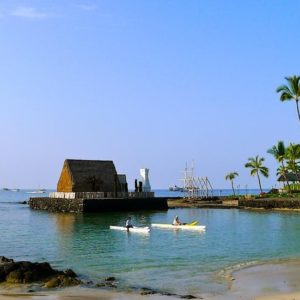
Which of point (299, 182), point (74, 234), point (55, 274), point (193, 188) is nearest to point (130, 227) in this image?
point (74, 234)

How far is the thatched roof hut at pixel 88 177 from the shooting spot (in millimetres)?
74375

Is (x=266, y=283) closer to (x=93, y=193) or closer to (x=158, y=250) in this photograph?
(x=158, y=250)

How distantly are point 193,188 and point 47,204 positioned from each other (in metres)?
31.2

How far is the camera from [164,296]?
16906 millimetres

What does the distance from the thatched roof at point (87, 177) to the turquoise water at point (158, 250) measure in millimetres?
27707

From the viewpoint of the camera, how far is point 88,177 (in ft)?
247

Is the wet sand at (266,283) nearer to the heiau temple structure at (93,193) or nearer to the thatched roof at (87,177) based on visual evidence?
the heiau temple structure at (93,193)

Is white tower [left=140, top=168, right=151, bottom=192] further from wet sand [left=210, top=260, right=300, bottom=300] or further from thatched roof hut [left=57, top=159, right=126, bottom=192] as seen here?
wet sand [left=210, top=260, right=300, bottom=300]

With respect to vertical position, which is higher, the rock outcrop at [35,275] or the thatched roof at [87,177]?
the thatched roof at [87,177]

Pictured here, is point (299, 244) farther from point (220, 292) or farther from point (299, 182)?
point (299, 182)

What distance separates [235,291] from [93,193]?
51970 mm

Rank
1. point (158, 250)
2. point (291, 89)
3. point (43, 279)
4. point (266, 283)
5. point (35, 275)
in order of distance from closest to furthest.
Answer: point (266, 283) < point (43, 279) < point (35, 275) < point (158, 250) < point (291, 89)

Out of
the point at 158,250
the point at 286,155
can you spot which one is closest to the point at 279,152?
the point at 286,155

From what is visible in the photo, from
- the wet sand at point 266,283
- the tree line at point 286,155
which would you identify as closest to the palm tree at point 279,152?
the tree line at point 286,155
